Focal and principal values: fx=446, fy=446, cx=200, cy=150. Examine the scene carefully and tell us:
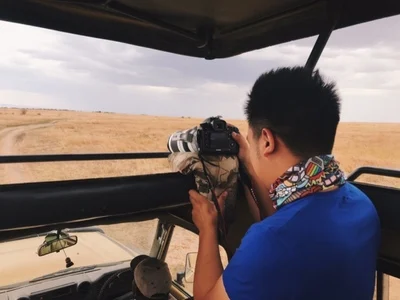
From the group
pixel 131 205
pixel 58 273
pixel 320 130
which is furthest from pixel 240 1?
pixel 58 273

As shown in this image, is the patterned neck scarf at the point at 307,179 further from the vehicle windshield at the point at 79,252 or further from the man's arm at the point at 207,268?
the vehicle windshield at the point at 79,252

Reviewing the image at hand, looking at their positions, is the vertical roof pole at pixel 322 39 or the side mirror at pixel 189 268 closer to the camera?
the vertical roof pole at pixel 322 39

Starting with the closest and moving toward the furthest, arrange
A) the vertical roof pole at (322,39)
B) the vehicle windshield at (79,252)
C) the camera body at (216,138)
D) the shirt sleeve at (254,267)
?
the shirt sleeve at (254,267)
the camera body at (216,138)
the vertical roof pole at (322,39)
the vehicle windshield at (79,252)

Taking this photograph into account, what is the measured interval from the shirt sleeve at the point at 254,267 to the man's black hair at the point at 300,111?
0.30 metres

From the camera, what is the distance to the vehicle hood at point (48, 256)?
3.03 meters

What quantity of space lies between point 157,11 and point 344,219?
1.22 m

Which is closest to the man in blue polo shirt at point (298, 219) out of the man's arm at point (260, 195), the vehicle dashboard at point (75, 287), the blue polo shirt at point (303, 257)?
the blue polo shirt at point (303, 257)

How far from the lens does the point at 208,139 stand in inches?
61.6

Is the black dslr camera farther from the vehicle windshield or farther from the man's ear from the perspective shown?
the vehicle windshield

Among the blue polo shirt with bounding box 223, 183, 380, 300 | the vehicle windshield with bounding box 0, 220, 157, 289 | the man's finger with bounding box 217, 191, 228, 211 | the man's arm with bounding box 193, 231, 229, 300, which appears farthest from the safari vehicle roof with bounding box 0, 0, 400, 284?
the vehicle windshield with bounding box 0, 220, 157, 289

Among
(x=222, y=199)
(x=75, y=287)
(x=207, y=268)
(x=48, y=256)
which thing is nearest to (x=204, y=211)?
(x=222, y=199)

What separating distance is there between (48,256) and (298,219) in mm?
2524

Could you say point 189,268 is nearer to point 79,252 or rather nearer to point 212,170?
point 79,252

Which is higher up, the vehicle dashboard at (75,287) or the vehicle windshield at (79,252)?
the vehicle windshield at (79,252)
